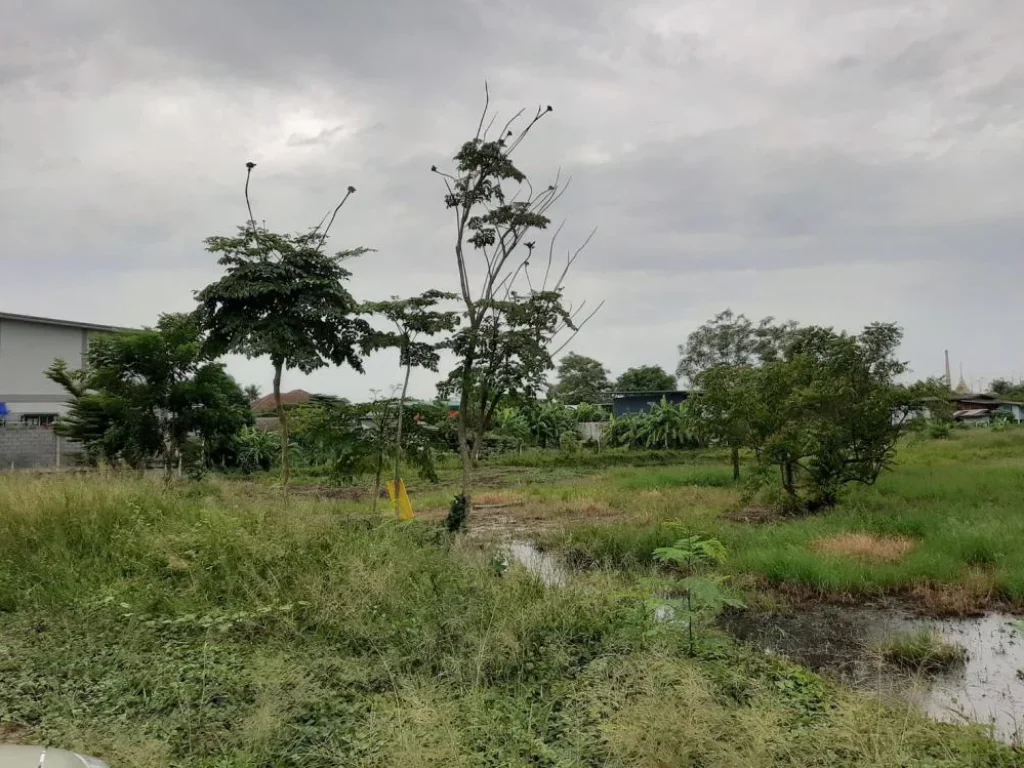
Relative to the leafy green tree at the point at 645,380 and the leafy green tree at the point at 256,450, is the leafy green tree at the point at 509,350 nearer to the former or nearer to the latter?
the leafy green tree at the point at 256,450

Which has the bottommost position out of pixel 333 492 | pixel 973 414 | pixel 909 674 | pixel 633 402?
pixel 909 674

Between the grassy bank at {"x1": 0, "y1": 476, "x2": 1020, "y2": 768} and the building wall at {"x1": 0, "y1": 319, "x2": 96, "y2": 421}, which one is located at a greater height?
the building wall at {"x1": 0, "y1": 319, "x2": 96, "y2": 421}

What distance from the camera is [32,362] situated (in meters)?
24.2

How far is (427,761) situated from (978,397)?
2503 inches

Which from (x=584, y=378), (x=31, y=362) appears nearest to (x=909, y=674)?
(x=31, y=362)

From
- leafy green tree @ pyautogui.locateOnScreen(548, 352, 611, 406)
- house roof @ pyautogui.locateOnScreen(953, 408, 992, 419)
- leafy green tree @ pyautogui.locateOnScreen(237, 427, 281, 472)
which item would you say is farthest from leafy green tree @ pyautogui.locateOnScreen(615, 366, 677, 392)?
leafy green tree @ pyautogui.locateOnScreen(237, 427, 281, 472)

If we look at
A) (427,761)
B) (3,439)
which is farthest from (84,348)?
(427,761)

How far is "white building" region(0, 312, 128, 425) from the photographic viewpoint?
23484mm

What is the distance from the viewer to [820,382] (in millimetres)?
11773

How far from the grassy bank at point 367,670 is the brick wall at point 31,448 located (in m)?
16.6

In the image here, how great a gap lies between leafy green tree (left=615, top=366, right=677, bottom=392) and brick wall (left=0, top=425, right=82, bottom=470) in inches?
1464

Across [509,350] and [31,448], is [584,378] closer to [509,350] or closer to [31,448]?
[31,448]

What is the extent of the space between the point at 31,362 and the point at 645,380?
1529 inches

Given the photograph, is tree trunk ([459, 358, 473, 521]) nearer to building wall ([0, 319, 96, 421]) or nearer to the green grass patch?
the green grass patch
